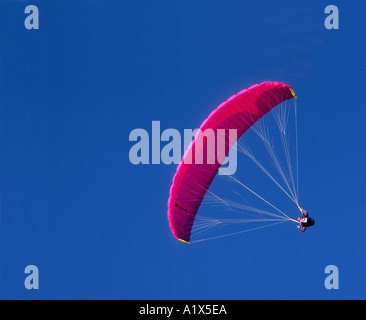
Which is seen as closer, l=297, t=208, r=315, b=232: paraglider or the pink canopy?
the pink canopy

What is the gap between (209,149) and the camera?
2045 centimetres

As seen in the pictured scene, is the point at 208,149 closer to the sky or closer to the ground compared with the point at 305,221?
closer to the sky

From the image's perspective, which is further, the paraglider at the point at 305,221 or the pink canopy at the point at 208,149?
the paraglider at the point at 305,221

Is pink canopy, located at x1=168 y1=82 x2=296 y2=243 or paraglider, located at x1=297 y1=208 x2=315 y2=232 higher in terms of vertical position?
pink canopy, located at x1=168 y1=82 x2=296 y2=243

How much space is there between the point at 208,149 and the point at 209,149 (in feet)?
0.14

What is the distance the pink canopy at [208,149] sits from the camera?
2003cm

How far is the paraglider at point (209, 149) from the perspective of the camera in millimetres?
20016

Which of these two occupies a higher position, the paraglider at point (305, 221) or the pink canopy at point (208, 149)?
the pink canopy at point (208, 149)

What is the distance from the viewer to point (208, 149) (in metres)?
20.4

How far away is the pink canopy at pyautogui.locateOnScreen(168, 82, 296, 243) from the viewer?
2003cm

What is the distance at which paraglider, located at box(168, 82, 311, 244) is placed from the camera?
20.0m
